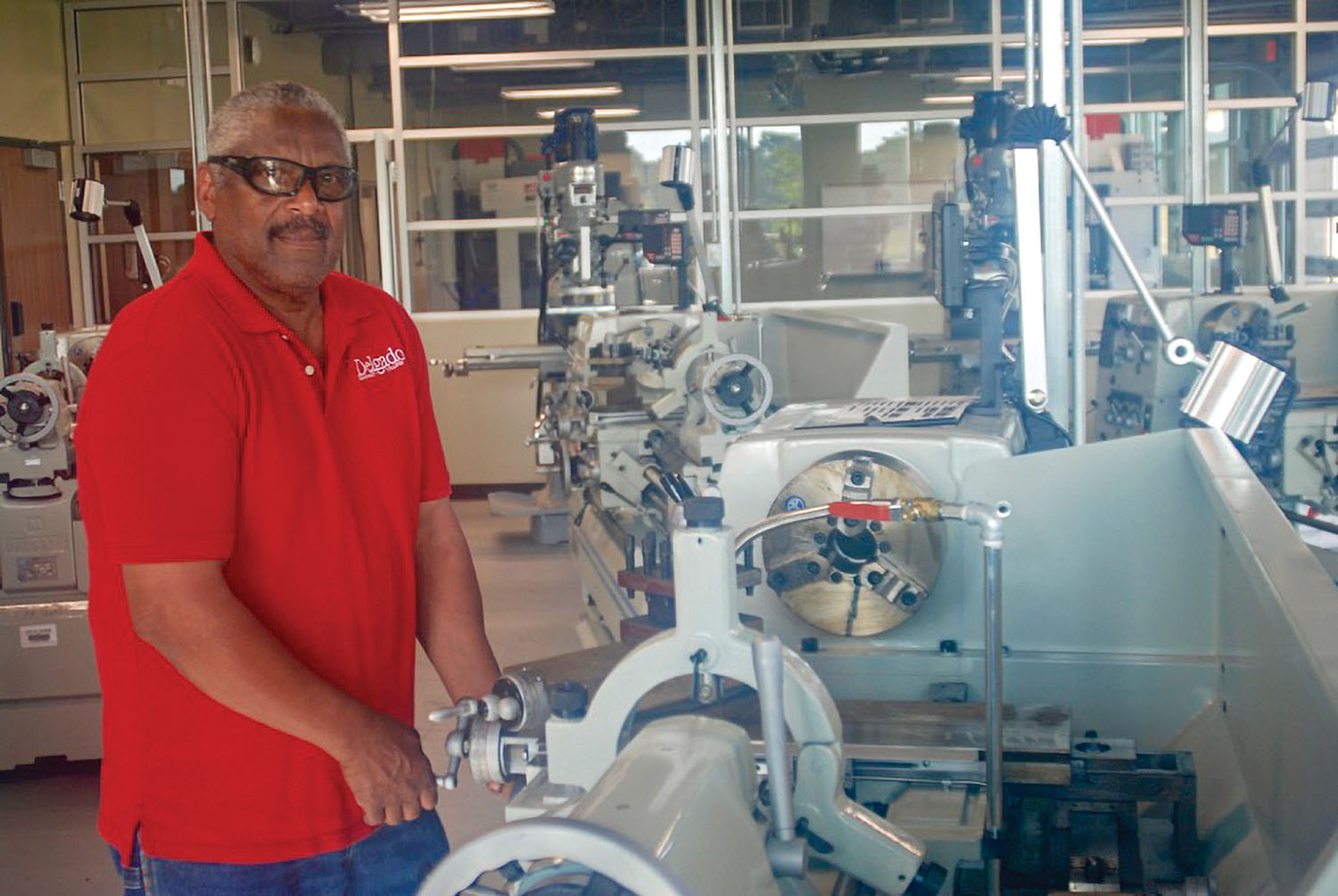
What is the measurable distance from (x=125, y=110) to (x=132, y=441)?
8884 mm

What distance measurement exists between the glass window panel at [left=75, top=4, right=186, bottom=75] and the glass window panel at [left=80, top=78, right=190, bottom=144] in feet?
0.38

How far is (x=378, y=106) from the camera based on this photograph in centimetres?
938

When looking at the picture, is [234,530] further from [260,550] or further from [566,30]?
[566,30]

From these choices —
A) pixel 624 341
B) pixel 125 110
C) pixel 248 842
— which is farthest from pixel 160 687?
pixel 125 110

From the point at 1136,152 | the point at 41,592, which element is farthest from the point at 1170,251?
the point at 41,592

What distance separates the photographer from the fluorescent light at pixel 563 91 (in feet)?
30.2

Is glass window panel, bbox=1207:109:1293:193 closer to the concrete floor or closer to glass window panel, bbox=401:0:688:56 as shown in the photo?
glass window panel, bbox=401:0:688:56

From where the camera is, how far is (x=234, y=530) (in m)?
1.58

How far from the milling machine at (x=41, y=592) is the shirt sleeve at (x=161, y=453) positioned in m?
2.68

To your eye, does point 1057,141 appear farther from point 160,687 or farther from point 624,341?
point 624,341

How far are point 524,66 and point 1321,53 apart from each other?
492 cm

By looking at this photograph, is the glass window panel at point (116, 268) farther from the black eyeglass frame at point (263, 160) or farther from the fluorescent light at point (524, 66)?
the black eyeglass frame at point (263, 160)

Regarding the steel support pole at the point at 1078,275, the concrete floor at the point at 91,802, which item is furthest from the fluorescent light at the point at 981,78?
the steel support pole at the point at 1078,275

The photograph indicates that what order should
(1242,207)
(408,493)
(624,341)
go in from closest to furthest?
(408,493) < (624,341) < (1242,207)
